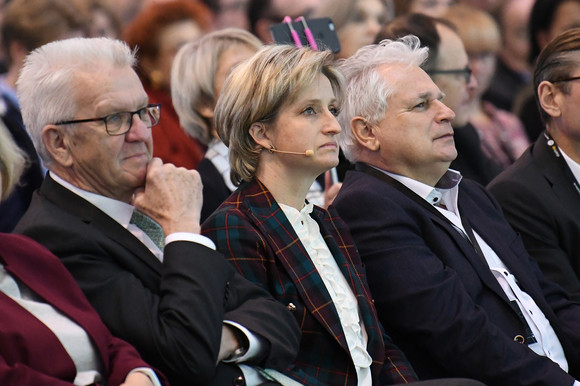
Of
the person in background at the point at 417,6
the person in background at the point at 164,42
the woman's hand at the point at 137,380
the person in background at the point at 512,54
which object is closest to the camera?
the woman's hand at the point at 137,380

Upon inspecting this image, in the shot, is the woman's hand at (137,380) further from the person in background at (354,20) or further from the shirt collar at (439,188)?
the person in background at (354,20)

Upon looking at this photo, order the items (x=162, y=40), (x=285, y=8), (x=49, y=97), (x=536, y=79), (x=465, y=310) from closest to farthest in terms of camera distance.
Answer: (x=49, y=97), (x=465, y=310), (x=536, y=79), (x=162, y=40), (x=285, y=8)

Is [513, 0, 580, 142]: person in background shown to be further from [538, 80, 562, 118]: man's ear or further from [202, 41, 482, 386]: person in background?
[202, 41, 482, 386]: person in background

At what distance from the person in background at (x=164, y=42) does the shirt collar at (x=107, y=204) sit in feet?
6.95

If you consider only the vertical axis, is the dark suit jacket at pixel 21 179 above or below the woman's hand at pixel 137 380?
below

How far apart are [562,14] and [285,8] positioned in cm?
201

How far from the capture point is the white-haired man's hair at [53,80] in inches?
110

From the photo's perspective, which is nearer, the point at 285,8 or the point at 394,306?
the point at 394,306

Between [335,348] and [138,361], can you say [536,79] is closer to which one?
[335,348]

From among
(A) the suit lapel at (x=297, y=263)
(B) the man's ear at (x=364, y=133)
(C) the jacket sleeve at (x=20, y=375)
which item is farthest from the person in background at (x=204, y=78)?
(C) the jacket sleeve at (x=20, y=375)

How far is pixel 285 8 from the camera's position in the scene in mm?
6105

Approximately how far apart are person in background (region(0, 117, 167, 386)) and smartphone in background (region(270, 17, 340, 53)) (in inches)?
58.9

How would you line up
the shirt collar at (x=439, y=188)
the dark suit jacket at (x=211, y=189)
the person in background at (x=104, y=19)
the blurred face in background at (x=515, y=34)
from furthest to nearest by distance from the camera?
the blurred face in background at (x=515, y=34) < the person in background at (x=104, y=19) < the dark suit jacket at (x=211, y=189) < the shirt collar at (x=439, y=188)

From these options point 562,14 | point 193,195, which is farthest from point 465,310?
point 562,14
